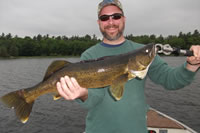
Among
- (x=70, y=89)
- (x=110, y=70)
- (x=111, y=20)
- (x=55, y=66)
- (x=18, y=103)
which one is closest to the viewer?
(x=70, y=89)

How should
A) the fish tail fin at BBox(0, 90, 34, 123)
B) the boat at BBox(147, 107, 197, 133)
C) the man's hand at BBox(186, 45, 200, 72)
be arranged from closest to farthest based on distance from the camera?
the man's hand at BBox(186, 45, 200, 72) → the fish tail fin at BBox(0, 90, 34, 123) → the boat at BBox(147, 107, 197, 133)

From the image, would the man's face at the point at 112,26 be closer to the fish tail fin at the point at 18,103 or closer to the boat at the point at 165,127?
the fish tail fin at the point at 18,103

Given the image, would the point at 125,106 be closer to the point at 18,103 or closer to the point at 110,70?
the point at 110,70

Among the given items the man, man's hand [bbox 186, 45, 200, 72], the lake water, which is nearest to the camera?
man's hand [bbox 186, 45, 200, 72]

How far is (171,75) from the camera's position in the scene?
3.81 meters

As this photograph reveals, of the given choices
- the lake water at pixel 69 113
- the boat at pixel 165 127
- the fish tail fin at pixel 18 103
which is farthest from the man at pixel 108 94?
the lake water at pixel 69 113

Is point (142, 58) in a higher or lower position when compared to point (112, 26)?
lower

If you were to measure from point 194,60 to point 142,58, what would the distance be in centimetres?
96

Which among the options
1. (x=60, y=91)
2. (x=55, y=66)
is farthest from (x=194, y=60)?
(x=55, y=66)

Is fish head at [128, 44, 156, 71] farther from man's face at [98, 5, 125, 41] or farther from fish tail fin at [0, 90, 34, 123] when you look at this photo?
fish tail fin at [0, 90, 34, 123]

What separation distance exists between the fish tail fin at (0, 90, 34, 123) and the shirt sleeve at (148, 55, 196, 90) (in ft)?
9.61

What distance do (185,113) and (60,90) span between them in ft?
55.8

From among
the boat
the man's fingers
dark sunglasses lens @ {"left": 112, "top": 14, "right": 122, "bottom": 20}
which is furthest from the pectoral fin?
the boat

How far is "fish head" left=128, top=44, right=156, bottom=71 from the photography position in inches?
137
